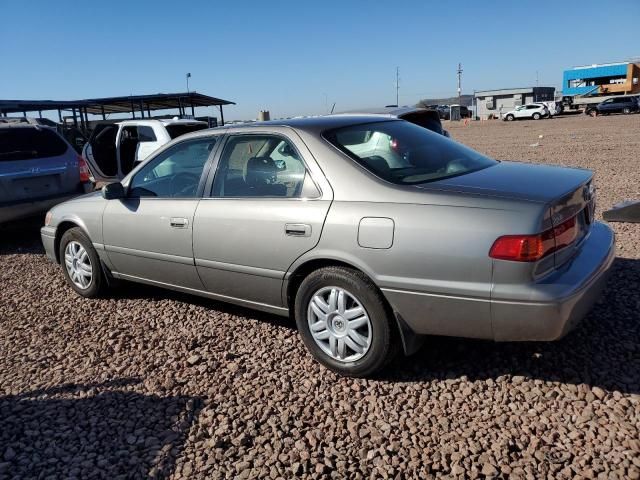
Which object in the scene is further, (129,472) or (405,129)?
(405,129)

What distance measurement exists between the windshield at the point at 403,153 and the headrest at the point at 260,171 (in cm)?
47

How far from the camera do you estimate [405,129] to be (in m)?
4.23

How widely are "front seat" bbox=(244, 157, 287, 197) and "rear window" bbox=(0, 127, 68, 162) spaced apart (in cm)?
476

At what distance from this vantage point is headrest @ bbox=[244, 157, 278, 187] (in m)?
3.90

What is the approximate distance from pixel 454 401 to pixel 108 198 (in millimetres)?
3251

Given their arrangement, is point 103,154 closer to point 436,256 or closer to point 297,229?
point 297,229

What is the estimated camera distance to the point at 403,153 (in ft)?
12.6

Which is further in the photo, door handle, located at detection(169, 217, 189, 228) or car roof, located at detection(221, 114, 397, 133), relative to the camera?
door handle, located at detection(169, 217, 189, 228)

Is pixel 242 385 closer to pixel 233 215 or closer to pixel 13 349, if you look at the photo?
pixel 233 215

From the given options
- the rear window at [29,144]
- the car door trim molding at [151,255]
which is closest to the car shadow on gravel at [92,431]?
the car door trim molding at [151,255]

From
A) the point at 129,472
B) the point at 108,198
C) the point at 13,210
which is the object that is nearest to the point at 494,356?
the point at 129,472

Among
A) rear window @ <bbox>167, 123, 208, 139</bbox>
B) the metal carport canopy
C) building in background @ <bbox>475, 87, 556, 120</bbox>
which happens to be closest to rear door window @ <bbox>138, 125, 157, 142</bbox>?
rear window @ <bbox>167, 123, 208, 139</bbox>

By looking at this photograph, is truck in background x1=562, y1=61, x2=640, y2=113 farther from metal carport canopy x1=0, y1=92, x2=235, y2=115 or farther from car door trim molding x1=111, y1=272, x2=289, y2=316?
car door trim molding x1=111, y1=272, x2=289, y2=316

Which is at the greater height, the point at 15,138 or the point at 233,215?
the point at 15,138
